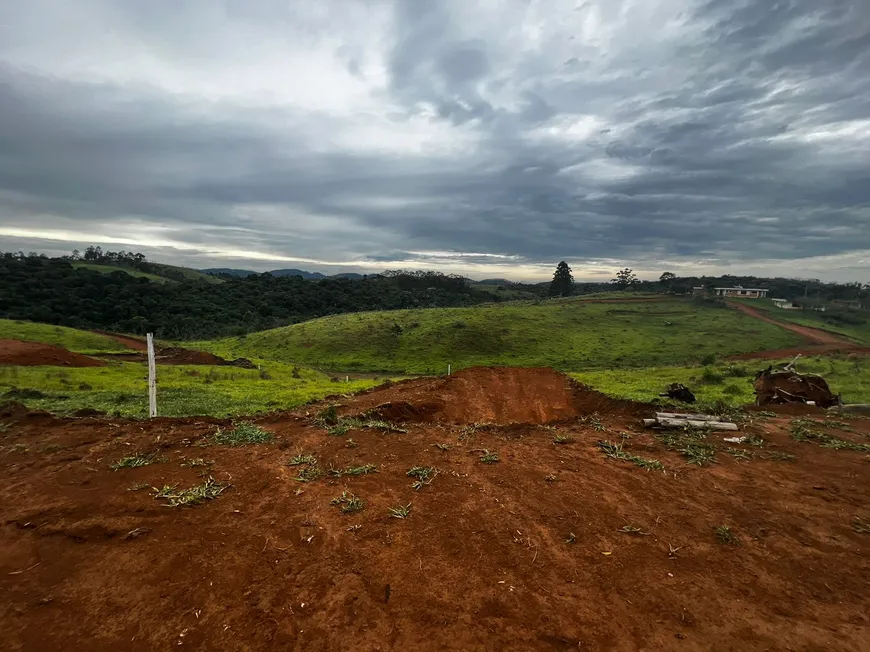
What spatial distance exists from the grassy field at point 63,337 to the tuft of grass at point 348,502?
1349 inches

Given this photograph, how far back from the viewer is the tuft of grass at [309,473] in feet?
21.0

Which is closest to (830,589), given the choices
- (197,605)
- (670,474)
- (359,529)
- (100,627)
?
(670,474)

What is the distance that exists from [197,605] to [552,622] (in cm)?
317

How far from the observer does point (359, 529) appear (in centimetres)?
512

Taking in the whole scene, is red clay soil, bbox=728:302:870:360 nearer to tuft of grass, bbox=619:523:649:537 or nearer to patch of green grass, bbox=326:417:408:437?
patch of green grass, bbox=326:417:408:437

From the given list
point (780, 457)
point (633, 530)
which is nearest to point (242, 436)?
point (633, 530)

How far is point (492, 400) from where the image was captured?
14.1 meters

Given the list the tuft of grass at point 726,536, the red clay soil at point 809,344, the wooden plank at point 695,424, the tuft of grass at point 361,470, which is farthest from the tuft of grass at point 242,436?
the red clay soil at point 809,344

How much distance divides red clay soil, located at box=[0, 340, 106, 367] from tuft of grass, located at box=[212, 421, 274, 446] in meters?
20.8

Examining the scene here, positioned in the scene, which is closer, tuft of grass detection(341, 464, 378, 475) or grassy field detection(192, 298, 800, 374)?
tuft of grass detection(341, 464, 378, 475)

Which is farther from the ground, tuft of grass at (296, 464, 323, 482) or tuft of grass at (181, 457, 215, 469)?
tuft of grass at (296, 464, 323, 482)

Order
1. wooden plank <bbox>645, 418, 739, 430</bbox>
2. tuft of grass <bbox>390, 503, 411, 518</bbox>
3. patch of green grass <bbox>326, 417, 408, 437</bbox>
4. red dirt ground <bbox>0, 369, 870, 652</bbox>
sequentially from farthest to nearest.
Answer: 1. wooden plank <bbox>645, 418, 739, 430</bbox>
2. patch of green grass <bbox>326, 417, 408, 437</bbox>
3. tuft of grass <bbox>390, 503, 411, 518</bbox>
4. red dirt ground <bbox>0, 369, 870, 652</bbox>

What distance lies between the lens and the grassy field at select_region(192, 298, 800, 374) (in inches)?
1656

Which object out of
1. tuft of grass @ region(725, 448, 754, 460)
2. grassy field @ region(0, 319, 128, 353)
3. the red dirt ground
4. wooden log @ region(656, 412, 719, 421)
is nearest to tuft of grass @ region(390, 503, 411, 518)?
the red dirt ground
